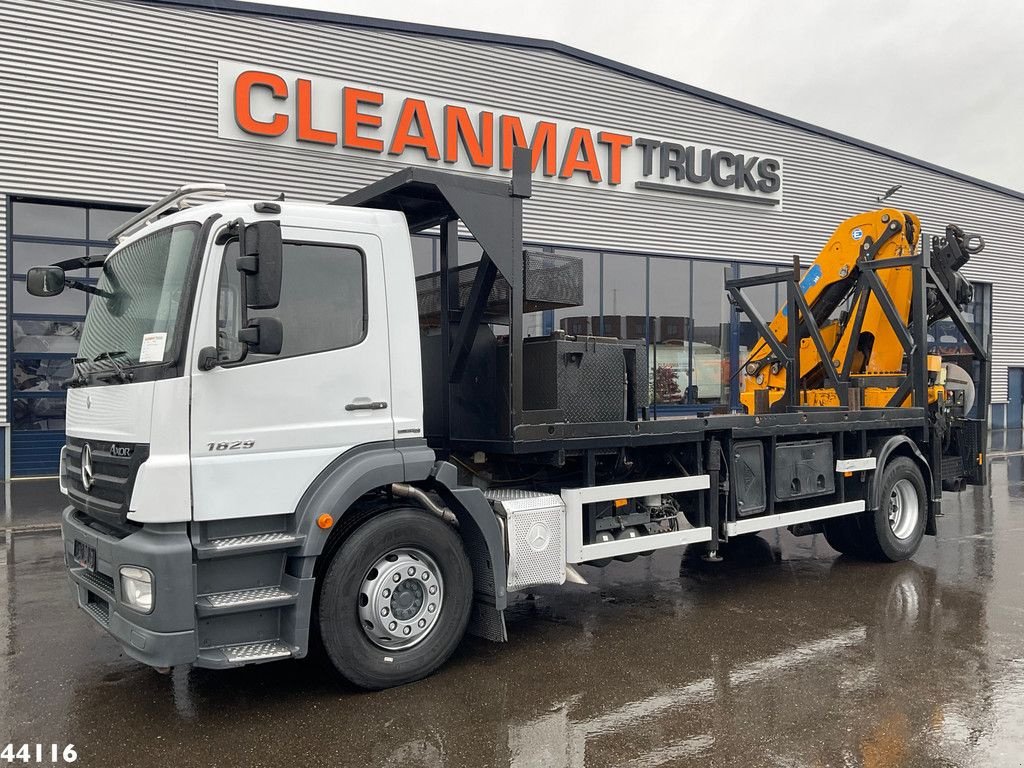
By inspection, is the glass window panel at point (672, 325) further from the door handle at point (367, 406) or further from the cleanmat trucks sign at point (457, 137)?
the door handle at point (367, 406)

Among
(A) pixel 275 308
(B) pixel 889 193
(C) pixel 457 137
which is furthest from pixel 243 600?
(B) pixel 889 193

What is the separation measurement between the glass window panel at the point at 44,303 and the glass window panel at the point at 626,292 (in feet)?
33.8

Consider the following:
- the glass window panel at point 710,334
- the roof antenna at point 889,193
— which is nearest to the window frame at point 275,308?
the glass window panel at point 710,334

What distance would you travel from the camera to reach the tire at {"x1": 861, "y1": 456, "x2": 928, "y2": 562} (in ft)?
25.1

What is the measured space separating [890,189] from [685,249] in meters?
7.92

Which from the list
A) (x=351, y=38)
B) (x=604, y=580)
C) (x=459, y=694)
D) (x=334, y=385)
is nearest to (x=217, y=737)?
(x=459, y=694)

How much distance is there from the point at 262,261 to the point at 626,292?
1501 centimetres

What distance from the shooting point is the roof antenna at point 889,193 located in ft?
72.4

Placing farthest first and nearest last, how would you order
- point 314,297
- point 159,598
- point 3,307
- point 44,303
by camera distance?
point 44,303
point 3,307
point 314,297
point 159,598

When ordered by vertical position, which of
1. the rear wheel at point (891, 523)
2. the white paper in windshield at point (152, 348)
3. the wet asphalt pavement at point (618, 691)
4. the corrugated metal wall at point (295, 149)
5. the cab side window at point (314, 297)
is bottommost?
the wet asphalt pavement at point (618, 691)

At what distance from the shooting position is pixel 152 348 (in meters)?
4.14

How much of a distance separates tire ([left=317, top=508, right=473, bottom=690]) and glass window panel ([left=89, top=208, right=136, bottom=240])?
11.8 meters

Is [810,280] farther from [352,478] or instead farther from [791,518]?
[352,478]

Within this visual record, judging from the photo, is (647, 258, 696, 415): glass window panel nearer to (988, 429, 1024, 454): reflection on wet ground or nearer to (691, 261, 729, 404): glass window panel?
(691, 261, 729, 404): glass window panel
